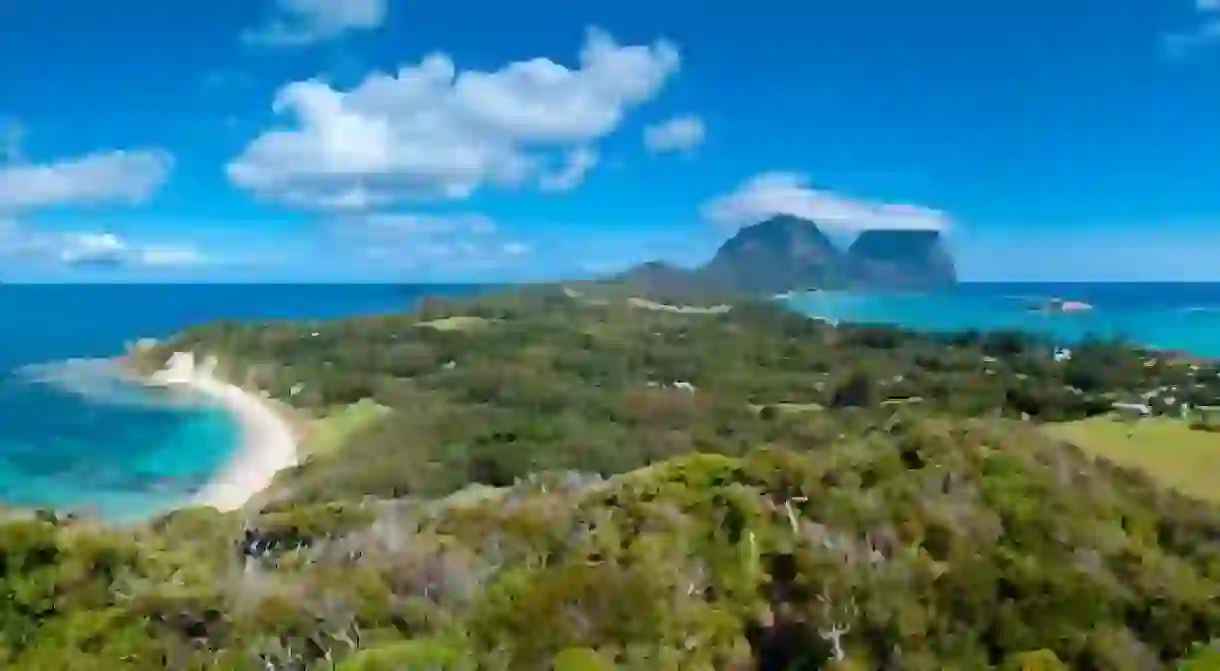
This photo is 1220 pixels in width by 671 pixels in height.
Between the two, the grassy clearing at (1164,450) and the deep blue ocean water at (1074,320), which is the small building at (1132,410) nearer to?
the grassy clearing at (1164,450)

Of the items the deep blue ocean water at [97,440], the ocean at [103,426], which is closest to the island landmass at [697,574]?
the deep blue ocean water at [97,440]

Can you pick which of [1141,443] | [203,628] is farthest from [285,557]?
[1141,443]

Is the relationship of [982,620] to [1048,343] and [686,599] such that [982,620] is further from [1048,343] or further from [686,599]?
[1048,343]

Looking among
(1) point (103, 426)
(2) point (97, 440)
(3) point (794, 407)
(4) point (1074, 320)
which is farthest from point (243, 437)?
(4) point (1074, 320)

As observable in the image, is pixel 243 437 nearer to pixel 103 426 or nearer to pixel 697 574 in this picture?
pixel 103 426

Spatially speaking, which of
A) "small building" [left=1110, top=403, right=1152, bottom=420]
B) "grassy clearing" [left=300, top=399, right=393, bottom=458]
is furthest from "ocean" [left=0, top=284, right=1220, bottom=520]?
"small building" [left=1110, top=403, right=1152, bottom=420]
